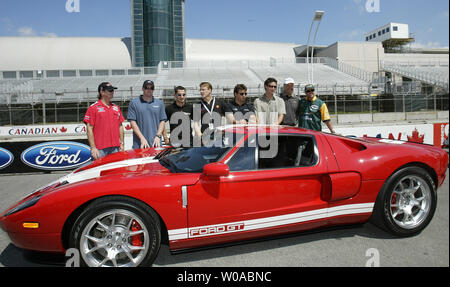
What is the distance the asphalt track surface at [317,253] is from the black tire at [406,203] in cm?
13

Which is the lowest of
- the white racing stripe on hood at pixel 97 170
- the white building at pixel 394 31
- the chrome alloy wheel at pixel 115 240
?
the chrome alloy wheel at pixel 115 240

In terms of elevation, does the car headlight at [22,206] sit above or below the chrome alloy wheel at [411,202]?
above

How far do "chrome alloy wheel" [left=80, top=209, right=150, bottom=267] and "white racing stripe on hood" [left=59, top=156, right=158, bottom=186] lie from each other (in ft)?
1.98

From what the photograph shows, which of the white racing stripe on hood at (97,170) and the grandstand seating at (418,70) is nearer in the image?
the white racing stripe on hood at (97,170)

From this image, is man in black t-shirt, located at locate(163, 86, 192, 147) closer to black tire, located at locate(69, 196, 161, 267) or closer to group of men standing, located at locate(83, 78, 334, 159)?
group of men standing, located at locate(83, 78, 334, 159)

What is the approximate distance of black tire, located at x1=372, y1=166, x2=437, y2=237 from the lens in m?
2.96

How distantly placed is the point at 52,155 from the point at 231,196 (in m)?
6.37

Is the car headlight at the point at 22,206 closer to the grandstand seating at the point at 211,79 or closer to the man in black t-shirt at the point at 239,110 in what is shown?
the man in black t-shirt at the point at 239,110

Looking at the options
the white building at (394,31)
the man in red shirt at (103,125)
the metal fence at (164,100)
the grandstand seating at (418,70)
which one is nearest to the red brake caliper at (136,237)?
the man in red shirt at (103,125)

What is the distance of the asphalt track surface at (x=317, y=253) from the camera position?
8.31ft

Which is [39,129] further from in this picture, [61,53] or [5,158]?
[61,53]

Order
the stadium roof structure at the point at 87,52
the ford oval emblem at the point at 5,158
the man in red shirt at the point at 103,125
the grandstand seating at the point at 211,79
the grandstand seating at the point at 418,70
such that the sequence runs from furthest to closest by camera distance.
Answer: the stadium roof structure at the point at 87,52
the grandstand seating at the point at 418,70
the grandstand seating at the point at 211,79
the ford oval emblem at the point at 5,158
the man in red shirt at the point at 103,125
